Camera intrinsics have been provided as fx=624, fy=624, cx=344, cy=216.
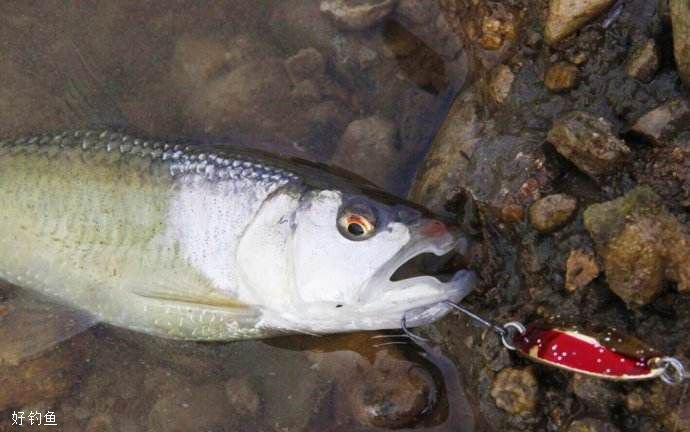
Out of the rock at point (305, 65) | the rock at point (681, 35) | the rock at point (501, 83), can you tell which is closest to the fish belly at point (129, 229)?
the rock at point (305, 65)

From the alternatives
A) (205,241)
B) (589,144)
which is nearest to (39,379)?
(205,241)

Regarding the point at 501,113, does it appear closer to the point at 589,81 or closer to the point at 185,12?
the point at 589,81

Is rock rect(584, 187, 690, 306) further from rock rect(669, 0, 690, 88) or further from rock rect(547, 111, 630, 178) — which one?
rock rect(669, 0, 690, 88)

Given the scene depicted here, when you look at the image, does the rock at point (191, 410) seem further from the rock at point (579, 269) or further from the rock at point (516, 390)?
the rock at point (579, 269)

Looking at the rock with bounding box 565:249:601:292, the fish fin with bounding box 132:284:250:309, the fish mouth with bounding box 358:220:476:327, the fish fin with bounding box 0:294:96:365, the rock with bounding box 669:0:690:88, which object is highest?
the rock with bounding box 669:0:690:88

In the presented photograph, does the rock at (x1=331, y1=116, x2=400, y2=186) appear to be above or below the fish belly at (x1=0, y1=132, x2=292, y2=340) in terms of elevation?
above

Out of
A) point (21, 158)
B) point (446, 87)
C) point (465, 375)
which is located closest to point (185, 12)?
point (21, 158)

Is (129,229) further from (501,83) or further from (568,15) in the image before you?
(568,15)

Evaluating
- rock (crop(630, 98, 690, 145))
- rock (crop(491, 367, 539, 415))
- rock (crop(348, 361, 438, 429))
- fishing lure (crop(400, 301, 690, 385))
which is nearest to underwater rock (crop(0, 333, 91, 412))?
rock (crop(348, 361, 438, 429))
